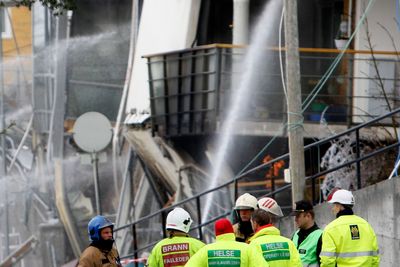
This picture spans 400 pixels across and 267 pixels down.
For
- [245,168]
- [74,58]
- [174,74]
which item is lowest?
[245,168]

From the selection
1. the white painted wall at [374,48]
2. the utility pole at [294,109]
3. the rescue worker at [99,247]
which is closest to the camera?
the rescue worker at [99,247]

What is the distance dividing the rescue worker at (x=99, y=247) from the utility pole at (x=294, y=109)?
437 centimetres

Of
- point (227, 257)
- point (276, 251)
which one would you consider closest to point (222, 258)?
point (227, 257)

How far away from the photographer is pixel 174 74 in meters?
18.9

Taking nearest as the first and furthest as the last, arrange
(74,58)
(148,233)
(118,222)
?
(118,222) → (148,233) → (74,58)

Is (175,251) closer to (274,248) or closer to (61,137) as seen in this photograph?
(274,248)

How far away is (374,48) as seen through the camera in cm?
1827

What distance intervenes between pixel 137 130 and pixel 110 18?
11837 millimetres

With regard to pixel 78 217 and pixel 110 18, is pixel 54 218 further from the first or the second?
pixel 110 18

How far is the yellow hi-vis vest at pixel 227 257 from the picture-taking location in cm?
882

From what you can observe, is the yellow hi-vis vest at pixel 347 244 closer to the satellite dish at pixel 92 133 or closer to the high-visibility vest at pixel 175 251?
the high-visibility vest at pixel 175 251

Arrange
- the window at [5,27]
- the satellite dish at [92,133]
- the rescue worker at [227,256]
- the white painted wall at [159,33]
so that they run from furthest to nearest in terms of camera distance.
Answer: the window at [5,27] → the satellite dish at [92,133] → the white painted wall at [159,33] → the rescue worker at [227,256]

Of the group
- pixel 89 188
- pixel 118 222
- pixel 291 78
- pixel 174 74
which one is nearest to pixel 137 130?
pixel 174 74

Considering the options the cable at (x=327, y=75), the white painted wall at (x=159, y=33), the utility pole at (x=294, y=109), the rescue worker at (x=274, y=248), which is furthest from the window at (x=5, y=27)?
the rescue worker at (x=274, y=248)
